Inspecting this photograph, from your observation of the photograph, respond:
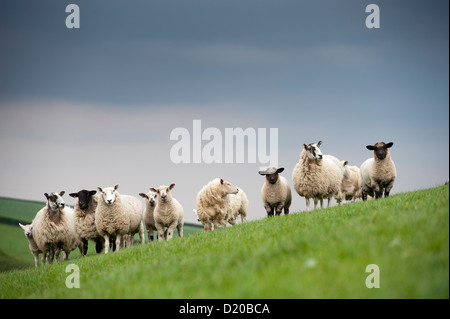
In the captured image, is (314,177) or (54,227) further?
(54,227)

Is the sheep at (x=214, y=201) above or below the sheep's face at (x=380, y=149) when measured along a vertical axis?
below

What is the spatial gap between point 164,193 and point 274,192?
16.3ft

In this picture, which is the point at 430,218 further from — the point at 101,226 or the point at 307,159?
the point at 101,226

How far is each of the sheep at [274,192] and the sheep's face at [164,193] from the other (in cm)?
427

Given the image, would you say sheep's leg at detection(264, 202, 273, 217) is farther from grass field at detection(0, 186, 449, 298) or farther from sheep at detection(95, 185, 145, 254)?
grass field at detection(0, 186, 449, 298)

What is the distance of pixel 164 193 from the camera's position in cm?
1839

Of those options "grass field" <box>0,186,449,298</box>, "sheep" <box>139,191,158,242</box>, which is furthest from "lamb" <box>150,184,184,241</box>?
"grass field" <box>0,186,449,298</box>

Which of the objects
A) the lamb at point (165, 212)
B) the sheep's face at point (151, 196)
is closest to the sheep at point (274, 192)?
the lamb at point (165, 212)

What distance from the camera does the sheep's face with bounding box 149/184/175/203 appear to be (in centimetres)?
1842

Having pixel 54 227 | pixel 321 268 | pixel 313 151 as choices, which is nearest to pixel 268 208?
pixel 313 151

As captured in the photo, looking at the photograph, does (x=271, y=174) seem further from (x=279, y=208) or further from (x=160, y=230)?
(x=160, y=230)

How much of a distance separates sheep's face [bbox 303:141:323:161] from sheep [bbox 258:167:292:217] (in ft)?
5.16

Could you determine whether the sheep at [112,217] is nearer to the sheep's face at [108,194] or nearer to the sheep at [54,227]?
Answer: the sheep's face at [108,194]

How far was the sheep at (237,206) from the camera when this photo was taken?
2246 cm
